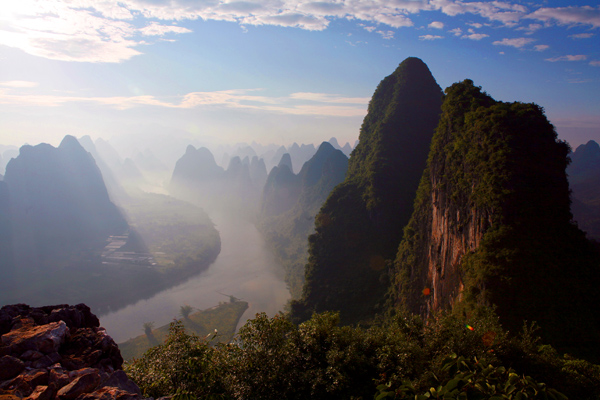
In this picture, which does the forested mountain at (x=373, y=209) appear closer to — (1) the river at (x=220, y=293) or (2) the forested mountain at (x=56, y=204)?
(1) the river at (x=220, y=293)

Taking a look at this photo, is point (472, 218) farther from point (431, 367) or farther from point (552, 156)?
point (431, 367)

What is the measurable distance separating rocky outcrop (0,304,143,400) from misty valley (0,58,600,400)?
47 mm

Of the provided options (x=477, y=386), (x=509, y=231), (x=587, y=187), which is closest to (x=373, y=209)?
(x=509, y=231)

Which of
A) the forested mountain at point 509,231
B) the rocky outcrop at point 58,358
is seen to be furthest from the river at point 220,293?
the rocky outcrop at point 58,358

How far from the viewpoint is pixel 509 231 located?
34.3ft

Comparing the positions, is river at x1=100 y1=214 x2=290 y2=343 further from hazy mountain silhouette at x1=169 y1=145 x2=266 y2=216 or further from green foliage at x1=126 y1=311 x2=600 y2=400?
hazy mountain silhouette at x1=169 y1=145 x2=266 y2=216

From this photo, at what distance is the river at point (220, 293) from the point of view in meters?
30.3

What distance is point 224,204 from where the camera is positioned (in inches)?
3836

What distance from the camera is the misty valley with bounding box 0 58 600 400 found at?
5594 millimetres

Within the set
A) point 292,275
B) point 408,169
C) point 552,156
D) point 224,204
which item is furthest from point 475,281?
point 224,204

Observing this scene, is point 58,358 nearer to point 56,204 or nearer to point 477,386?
point 477,386

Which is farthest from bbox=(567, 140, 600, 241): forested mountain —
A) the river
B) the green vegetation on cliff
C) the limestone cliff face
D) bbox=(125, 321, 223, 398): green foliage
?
the river

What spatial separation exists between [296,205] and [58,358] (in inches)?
2399

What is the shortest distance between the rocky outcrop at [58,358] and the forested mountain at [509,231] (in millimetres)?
→ 9294
